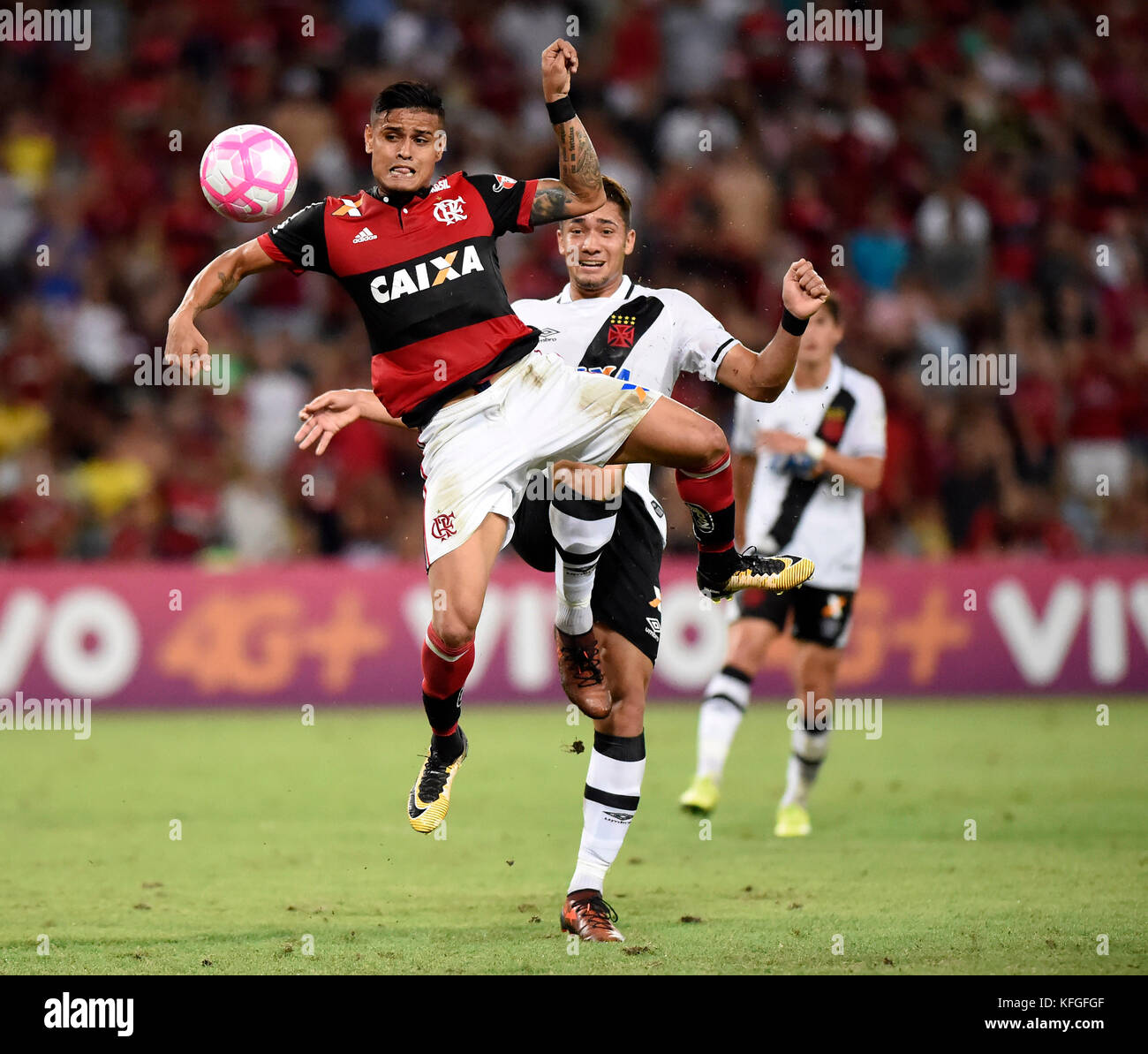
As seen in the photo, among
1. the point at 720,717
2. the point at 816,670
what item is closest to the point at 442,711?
the point at 720,717

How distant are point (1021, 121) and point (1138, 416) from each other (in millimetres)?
4001

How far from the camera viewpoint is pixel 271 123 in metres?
16.5

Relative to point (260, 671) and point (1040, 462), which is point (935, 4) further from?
point (260, 671)

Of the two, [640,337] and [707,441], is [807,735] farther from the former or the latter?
[707,441]

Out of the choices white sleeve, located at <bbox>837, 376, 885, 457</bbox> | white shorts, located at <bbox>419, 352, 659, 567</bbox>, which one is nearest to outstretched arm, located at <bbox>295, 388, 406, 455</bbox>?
white shorts, located at <bbox>419, 352, 659, 567</bbox>

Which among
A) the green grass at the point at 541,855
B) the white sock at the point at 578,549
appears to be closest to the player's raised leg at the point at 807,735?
the green grass at the point at 541,855

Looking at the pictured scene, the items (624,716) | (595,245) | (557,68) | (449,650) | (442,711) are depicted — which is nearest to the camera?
(557,68)

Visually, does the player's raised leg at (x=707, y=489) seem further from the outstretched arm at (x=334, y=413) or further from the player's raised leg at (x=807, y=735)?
the player's raised leg at (x=807, y=735)

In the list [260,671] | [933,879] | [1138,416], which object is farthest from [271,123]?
[933,879]

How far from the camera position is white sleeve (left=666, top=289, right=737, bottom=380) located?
683 centimetres

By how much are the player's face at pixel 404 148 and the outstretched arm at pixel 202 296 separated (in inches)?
21.7

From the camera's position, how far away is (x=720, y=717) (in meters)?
9.11

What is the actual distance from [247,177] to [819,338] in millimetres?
3931

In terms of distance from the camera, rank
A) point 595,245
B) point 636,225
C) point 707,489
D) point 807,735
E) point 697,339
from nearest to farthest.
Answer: point 707,489
point 697,339
point 595,245
point 807,735
point 636,225
